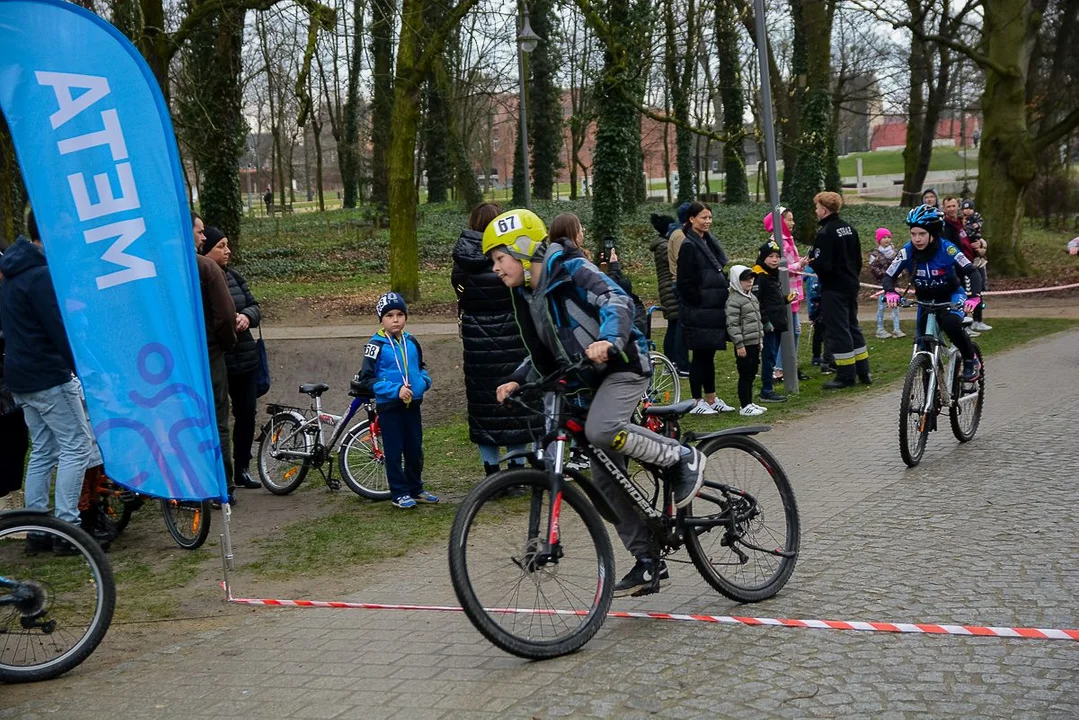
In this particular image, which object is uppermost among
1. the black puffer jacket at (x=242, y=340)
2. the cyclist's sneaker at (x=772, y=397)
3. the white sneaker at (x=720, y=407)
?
the black puffer jacket at (x=242, y=340)

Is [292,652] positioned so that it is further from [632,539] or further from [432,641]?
[632,539]

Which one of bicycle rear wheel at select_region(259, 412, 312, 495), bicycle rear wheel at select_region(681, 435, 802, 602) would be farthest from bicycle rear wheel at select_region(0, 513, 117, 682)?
bicycle rear wheel at select_region(259, 412, 312, 495)

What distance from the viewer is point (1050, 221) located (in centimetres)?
4169

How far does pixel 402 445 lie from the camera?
8.64 m

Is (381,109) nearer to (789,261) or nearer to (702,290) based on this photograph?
(789,261)

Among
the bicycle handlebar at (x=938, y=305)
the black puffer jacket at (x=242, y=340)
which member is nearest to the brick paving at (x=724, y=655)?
the bicycle handlebar at (x=938, y=305)

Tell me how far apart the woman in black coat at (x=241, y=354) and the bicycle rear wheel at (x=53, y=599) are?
3755 mm

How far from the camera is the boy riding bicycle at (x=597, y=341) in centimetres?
544

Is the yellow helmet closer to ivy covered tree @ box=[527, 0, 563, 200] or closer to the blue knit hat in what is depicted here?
the blue knit hat

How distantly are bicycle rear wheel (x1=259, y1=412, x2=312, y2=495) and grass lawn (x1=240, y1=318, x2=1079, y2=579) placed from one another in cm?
47

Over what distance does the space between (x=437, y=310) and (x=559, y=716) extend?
18359 millimetres

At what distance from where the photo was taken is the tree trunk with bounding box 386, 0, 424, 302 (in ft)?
69.1

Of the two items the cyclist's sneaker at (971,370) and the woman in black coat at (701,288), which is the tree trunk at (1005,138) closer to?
the woman in black coat at (701,288)

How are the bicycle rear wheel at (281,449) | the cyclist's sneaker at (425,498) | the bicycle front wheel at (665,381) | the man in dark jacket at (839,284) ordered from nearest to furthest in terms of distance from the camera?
the cyclist's sneaker at (425,498), the bicycle rear wheel at (281,449), the bicycle front wheel at (665,381), the man in dark jacket at (839,284)
